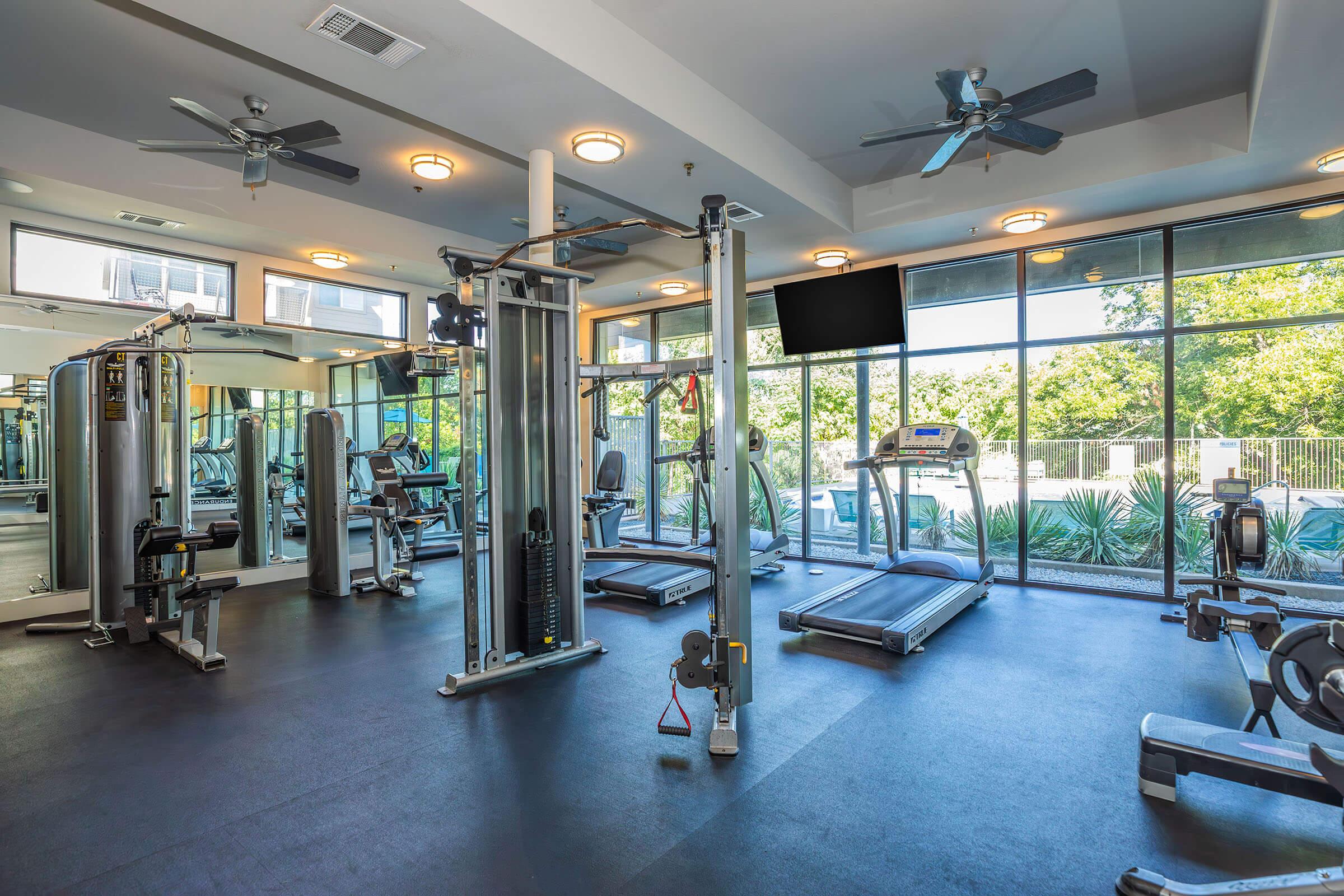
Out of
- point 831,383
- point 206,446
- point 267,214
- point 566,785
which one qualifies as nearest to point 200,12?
point 267,214

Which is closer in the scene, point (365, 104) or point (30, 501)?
point (365, 104)

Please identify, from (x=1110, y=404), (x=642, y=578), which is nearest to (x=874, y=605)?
(x=642, y=578)

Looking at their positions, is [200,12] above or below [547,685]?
above

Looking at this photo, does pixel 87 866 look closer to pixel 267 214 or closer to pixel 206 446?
pixel 206 446

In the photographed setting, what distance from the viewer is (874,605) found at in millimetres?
4828

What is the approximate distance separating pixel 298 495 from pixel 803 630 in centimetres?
542

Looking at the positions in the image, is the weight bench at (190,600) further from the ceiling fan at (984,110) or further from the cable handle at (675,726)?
the ceiling fan at (984,110)

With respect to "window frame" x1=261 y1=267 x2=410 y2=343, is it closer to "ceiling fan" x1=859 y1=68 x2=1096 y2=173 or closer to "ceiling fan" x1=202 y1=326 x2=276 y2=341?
"ceiling fan" x1=202 y1=326 x2=276 y2=341

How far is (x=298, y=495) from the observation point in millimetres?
7137

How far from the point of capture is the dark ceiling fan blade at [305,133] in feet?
13.4

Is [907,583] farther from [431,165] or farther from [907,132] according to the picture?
[431,165]

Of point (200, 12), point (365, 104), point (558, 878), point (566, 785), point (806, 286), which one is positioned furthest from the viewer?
point (806, 286)

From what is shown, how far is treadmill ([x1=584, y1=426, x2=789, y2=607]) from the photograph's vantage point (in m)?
5.58

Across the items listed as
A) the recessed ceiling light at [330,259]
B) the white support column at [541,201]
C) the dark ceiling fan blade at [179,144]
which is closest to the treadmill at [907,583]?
the white support column at [541,201]
